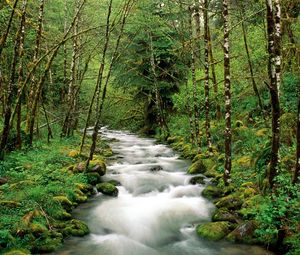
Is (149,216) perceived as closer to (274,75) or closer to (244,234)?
(244,234)

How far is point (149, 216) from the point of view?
11.5 metres

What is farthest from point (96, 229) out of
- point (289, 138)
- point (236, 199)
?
point (289, 138)

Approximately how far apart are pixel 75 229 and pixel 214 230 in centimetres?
379

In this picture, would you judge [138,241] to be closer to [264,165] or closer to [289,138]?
[264,165]

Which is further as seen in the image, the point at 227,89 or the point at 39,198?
the point at 227,89

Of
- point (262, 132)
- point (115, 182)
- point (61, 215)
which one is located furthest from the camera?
point (262, 132)

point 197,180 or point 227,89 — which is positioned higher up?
point 227,89

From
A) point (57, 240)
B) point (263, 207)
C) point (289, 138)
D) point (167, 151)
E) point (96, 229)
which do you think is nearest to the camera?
point (263, 207)

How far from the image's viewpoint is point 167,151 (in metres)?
21.4

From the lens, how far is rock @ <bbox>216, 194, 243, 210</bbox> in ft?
35.7

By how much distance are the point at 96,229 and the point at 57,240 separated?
72.4 inches

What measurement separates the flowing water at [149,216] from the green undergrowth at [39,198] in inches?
18.1

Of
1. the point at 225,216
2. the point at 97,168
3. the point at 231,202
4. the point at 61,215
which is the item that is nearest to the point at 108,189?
the point at 97,168

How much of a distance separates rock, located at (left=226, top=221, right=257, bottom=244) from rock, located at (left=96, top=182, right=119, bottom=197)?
5.39m
